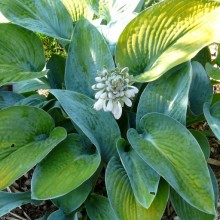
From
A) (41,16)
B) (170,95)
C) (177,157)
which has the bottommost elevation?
(177,157)

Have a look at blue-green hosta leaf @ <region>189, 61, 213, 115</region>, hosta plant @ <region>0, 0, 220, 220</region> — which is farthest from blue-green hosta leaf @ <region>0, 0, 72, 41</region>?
blue-green hosta leaf @ <region>189, 61, 213, 115</region>

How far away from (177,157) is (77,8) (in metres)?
0.77

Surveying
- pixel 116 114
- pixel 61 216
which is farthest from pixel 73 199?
pixel 116 114

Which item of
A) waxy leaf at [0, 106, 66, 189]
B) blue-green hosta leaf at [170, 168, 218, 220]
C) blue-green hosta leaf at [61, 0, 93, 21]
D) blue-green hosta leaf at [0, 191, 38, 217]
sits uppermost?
blue-green hosta leaf at [61, 0, 93, 21]

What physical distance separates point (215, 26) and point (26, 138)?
2.15 feet

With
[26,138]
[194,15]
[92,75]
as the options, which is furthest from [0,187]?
[194,15]

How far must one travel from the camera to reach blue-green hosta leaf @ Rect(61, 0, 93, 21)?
177 centimetres

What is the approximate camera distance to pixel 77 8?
179 centimetres

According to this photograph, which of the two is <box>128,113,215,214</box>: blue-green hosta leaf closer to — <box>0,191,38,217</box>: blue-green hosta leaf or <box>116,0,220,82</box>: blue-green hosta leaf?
<box>116,0,220,82</box>: blue-green hosta leaf

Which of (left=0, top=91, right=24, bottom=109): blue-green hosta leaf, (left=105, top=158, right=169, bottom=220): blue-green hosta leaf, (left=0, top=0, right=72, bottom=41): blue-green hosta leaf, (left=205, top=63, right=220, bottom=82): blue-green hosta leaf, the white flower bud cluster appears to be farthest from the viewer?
(left=0, top=91, right=24, bottom=109): blue-green hosta leaf

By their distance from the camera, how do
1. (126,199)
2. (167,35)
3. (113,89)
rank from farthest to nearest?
Result: 1. (167,35)
2. (126,199)
3. (113,89)

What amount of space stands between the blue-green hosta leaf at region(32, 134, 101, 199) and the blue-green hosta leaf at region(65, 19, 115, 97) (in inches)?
7.8

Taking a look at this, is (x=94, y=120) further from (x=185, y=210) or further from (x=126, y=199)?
(x=185, y=210)

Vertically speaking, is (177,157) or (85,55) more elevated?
(85,55)
